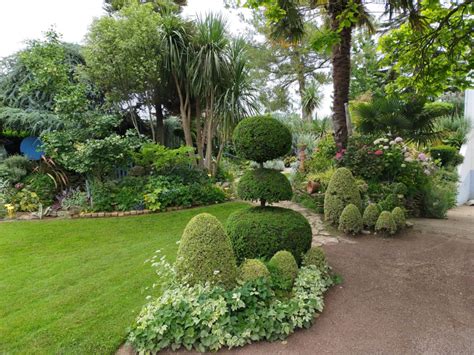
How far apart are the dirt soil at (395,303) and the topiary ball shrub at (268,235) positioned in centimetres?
61

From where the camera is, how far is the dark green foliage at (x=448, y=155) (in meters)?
9.80

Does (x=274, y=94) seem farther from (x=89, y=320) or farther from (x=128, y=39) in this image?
(x=89, y=320)

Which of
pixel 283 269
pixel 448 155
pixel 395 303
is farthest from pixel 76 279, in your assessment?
pixel 448 155

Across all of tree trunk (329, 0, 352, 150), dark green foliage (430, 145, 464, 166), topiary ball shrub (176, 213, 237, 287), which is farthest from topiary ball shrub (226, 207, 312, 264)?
dark green foliage (430, 145, 464, 166)

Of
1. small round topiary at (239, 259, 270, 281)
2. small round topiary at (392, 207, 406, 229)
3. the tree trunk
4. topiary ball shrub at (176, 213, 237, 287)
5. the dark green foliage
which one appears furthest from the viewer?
the dark green foliage

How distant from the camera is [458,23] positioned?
4430 mm

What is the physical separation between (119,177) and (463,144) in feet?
38.4

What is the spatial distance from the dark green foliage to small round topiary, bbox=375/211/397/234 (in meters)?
6.85

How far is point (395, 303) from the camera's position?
2.75 meters

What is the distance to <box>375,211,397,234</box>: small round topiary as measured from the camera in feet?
14.9

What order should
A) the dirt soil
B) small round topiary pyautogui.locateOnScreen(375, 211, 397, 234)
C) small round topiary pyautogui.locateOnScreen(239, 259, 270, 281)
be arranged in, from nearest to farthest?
the dirt soil < small round topiary pyautogui.locateOnScreen(239, 259, 270, 281) < small round topiary pyautogui.locateOnScreen(375, 211, 397, 234)

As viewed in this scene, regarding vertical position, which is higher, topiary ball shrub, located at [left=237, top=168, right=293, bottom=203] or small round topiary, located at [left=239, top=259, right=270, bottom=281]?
topiary ball shrub, located at [left=237, top=168, right=293, bottom=203]

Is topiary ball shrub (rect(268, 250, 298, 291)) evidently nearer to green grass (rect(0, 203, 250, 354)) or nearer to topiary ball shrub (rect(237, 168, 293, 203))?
topiary ball shrub (rect(237, 168, 293, 203))

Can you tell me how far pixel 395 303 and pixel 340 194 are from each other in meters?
2.38
